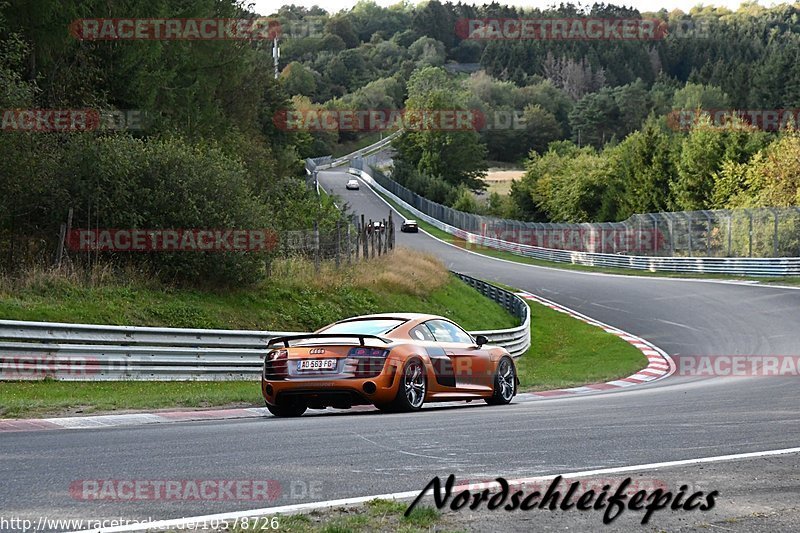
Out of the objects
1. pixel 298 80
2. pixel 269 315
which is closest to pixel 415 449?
pixel 269 315

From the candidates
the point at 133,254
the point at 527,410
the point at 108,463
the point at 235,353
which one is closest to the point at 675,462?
the point at 108,463

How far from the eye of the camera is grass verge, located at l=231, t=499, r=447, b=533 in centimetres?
534

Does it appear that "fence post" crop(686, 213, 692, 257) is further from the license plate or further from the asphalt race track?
the license plate

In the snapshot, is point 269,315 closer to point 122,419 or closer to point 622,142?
point 122,419

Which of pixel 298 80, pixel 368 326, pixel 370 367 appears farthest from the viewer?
pixel 298 80

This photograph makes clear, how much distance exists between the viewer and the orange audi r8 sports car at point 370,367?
39.3ft

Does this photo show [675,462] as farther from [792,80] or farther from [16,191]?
[792,80]

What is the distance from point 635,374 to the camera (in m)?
24.0

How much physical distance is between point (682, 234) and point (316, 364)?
1725 inches

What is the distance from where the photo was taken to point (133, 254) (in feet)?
74.2

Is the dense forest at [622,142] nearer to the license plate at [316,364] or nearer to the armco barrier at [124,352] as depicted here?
the armco barrier at [124,352]

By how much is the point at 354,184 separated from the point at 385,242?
79.4m

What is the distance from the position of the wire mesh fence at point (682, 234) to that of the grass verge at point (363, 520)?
4253cm

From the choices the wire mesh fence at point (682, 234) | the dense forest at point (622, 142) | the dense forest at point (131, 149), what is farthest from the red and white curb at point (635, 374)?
the dense forest at point (622, 142)
